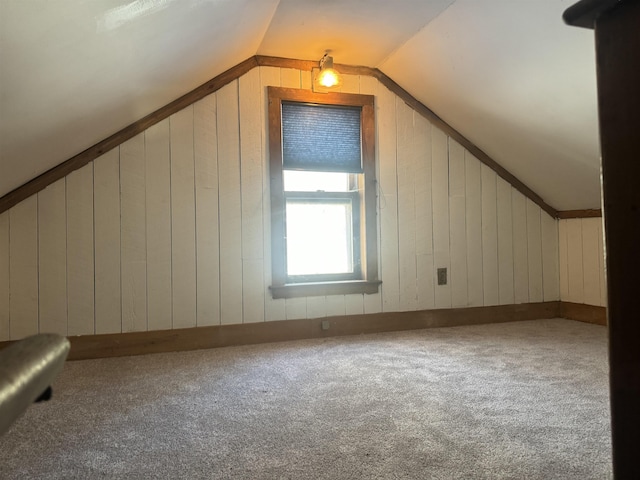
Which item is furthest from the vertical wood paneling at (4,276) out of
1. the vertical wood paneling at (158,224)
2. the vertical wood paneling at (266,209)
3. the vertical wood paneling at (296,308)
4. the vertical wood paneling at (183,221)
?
the vertical wood paneling at (296,308)

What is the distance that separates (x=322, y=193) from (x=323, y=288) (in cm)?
70

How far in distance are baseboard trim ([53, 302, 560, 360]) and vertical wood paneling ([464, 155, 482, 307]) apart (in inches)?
5.8

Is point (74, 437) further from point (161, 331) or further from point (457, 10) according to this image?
point (457, 10)

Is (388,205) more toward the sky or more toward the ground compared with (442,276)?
more toward the sky

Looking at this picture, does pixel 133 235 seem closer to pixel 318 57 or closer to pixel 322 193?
pixel 322 193

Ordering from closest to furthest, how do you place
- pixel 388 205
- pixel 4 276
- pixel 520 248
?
pixel 4 276, pixel 388 205, pixel 520 248

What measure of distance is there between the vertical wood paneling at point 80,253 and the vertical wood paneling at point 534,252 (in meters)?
3.29

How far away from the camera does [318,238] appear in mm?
3223

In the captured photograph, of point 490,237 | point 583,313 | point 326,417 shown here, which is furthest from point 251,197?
point 583,313

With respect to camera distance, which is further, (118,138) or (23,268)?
(118,138)

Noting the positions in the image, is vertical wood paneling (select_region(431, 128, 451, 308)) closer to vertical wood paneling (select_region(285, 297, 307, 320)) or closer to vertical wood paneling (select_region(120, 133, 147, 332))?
vertical wood paneling (select_region(285, 297, 307, 320))

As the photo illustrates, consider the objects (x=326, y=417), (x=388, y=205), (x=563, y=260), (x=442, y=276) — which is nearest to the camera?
(x=326, y=417)

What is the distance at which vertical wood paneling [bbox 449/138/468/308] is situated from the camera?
3402 millimetres

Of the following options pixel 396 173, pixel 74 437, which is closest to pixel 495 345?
pixel 396 173
